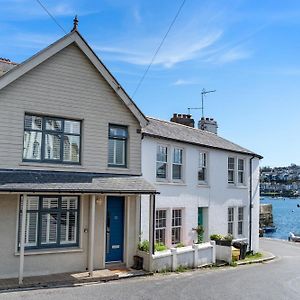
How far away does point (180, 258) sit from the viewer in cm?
1808

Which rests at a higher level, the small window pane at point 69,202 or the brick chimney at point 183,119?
the brick chimney at point 183,119

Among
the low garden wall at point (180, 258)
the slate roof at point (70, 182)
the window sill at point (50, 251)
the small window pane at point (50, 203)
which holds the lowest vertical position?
the low garden wall at point (180, 258)

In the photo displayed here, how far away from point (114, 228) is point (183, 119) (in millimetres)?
11002

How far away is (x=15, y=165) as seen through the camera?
1480 cm

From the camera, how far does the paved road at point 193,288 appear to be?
495 inches

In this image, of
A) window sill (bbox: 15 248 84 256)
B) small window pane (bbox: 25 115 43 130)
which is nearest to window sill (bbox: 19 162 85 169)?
small window pane (bbox: 25 115 43 130)

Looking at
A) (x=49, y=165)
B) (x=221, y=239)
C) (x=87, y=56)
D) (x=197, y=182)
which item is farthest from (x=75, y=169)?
(x=221, y=239)

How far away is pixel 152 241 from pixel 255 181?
12567 millimetres

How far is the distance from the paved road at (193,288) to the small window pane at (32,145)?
4.67 metres

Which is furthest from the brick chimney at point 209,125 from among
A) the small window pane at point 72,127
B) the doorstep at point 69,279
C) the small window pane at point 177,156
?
the doorstep at point 69,279

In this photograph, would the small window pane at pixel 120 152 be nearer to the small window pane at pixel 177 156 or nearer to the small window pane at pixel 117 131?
the small window pane at pixel 117 131

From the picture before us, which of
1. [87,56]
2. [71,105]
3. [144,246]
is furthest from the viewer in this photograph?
[144,246]

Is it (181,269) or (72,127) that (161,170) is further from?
(72,127)

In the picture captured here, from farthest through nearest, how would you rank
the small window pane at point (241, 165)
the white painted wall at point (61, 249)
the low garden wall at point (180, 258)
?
the small window pane at point (241, 165), the low garden wall at point (180, 258), the white painted wall at point (61, 249)
